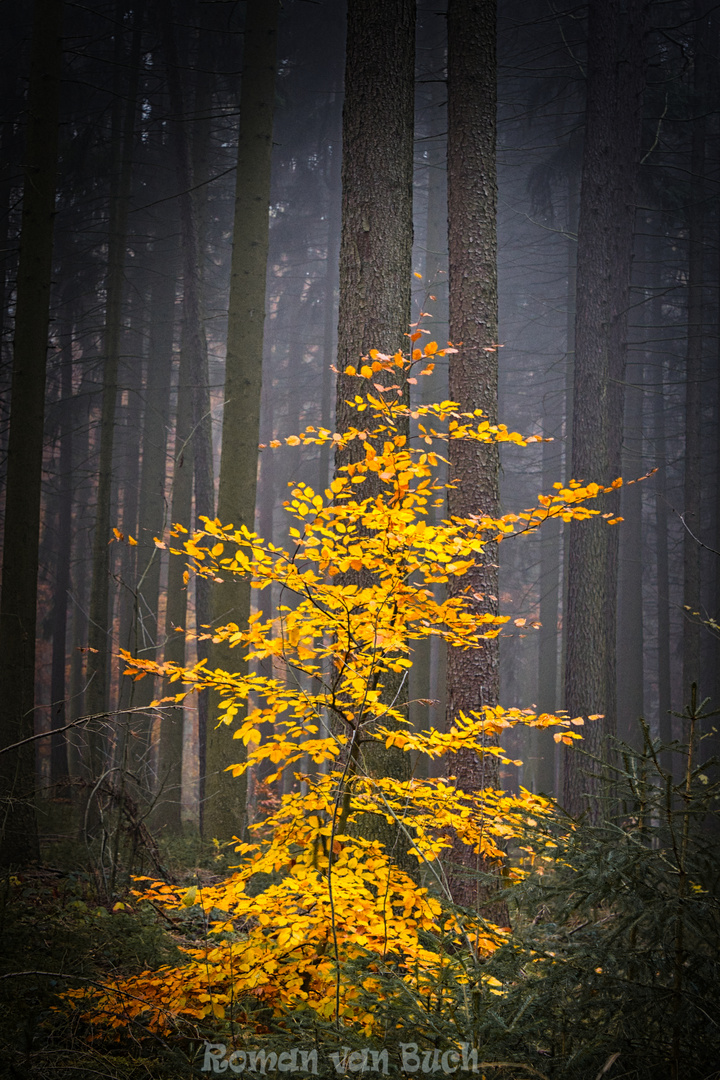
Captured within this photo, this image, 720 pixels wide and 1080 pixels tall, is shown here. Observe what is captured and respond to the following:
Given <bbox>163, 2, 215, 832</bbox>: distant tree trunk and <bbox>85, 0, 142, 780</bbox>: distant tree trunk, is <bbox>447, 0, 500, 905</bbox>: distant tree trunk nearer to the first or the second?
<bbox>85, 0, 142, 780</bbox>: distant tree trunk

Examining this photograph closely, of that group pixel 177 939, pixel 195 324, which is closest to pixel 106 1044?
pixel 177 939

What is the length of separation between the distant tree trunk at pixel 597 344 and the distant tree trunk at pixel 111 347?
6.77 m

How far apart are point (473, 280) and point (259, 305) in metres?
3.16

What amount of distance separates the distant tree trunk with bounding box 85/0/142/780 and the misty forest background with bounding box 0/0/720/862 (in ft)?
0.22

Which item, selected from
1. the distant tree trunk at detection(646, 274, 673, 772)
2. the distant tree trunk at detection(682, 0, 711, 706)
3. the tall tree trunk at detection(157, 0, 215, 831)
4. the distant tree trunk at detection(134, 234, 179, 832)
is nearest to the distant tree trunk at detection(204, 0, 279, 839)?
the tall tree trunk at detection(157, 0, 215, 831)

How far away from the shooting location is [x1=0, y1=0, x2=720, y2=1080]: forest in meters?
2.18

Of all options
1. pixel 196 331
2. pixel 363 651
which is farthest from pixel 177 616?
pixel 363 651

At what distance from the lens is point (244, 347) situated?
8.16 meters

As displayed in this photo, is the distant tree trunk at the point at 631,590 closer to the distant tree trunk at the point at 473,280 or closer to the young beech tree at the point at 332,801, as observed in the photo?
the distant tree trunk at the point at 473,280

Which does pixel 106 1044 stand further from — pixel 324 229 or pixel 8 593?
pixel 324 229

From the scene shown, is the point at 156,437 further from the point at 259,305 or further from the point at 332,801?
the point at 332,801

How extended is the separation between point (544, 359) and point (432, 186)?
29.5 feet

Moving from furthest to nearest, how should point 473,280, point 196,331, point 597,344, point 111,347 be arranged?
point 196,331, point 111,347, point 597,344, point 473,280

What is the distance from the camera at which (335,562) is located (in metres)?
3.46
